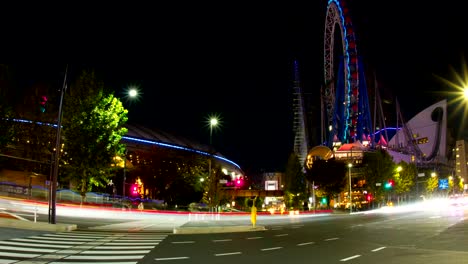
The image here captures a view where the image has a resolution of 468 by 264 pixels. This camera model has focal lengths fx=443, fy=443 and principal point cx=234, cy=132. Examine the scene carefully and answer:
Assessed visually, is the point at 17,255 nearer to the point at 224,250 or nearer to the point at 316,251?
the point at 224,250

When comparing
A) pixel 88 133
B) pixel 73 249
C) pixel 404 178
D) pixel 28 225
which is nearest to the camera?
pixel 73 249

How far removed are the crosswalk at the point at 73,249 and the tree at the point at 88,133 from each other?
17.0 meters

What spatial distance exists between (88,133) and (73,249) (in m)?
22.5

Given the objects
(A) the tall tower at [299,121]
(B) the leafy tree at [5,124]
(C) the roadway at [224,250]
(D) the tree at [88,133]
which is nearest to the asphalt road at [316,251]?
(C) the roadway at [224,250]

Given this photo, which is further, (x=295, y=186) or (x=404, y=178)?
(x=404, y=178)

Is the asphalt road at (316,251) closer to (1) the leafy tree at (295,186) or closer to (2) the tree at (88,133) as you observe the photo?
(2) the tree at (88,133)

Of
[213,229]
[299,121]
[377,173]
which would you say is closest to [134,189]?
[377,173]

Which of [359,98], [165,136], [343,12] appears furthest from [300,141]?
[343,12]

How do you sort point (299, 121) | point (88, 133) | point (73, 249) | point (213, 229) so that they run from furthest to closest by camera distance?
point (299, 121) → point (88, 133) → point (213, 229) → point (73, 249)

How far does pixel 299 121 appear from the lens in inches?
5802

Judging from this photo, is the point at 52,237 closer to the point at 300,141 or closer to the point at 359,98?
the point at 359,98

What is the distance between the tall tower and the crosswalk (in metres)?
125

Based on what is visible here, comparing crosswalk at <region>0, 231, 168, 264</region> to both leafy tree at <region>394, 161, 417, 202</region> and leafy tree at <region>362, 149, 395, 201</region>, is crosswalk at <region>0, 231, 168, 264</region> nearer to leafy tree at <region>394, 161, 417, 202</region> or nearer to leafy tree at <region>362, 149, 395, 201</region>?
leafy tree at <region>362, 149, 395, 201</region>

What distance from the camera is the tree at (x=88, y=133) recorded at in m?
37.1
